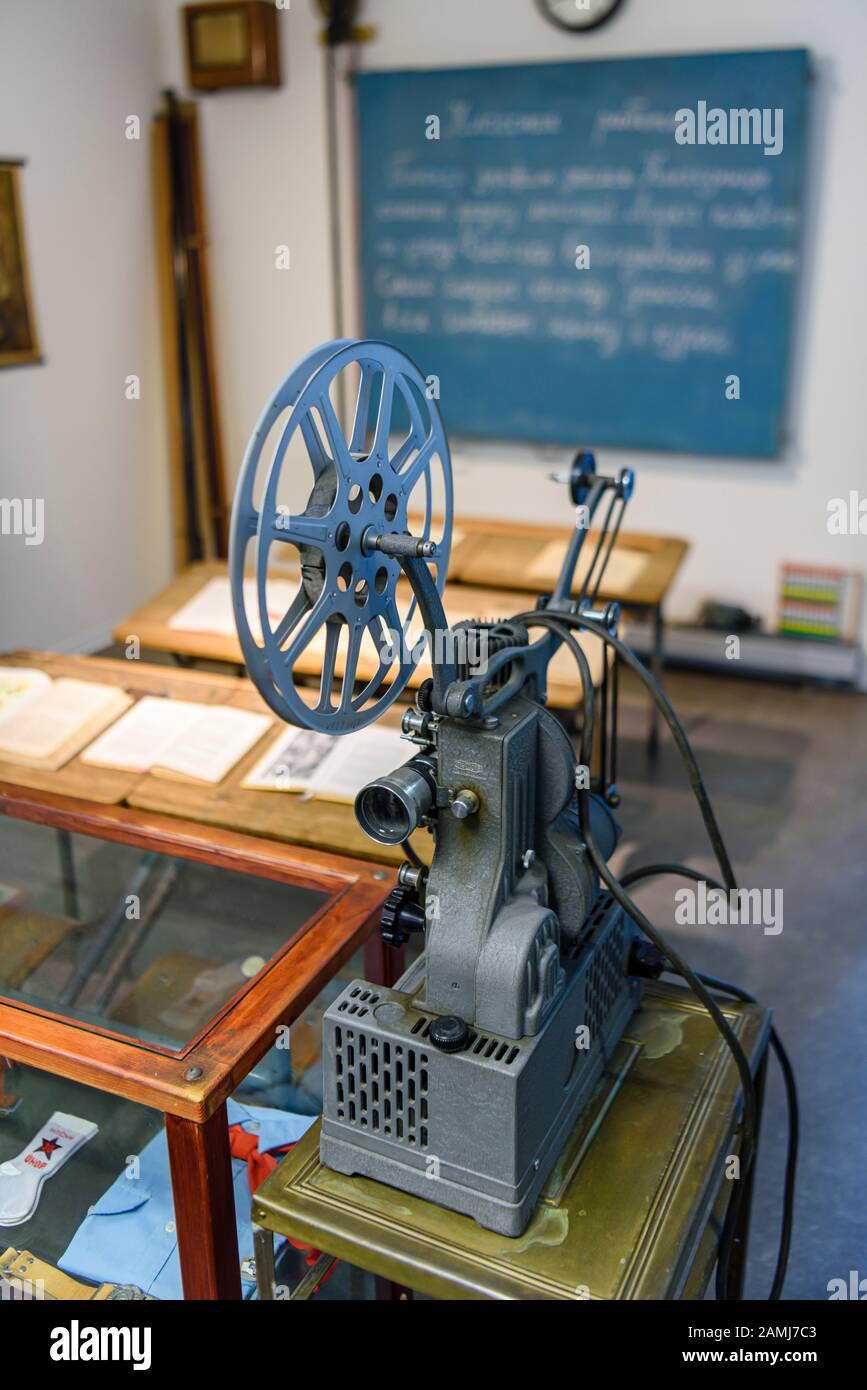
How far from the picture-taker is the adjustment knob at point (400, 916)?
1.45 meters

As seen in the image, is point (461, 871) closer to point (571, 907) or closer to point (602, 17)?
point (571, 907)

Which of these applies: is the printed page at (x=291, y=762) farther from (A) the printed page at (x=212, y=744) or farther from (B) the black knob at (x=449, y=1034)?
(B) the black knob at (x=449, y=1034)

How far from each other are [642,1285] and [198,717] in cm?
175

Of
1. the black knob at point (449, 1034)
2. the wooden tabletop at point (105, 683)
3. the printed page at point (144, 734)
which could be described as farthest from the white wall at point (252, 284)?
the black knob at point (449, 1034)

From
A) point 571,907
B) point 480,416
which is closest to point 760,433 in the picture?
point 480,416

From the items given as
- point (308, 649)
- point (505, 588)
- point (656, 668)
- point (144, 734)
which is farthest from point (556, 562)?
point (144, 734)

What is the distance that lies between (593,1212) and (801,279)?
3928 millimetres

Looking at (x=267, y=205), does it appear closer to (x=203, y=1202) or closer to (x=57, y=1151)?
(x=57, y=1151)

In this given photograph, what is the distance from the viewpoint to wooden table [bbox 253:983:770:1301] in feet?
4.20

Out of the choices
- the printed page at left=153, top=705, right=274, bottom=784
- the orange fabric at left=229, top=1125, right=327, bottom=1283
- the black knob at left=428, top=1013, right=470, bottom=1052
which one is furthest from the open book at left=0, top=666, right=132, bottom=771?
the black knob at left=428, top=1013, right=470, bottom=1052

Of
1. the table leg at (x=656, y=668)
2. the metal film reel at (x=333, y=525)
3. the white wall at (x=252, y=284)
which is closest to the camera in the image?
the metal film reel at (x=333, y=525)

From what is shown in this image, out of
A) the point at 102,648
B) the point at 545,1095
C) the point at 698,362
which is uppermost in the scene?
the point at 698,362
